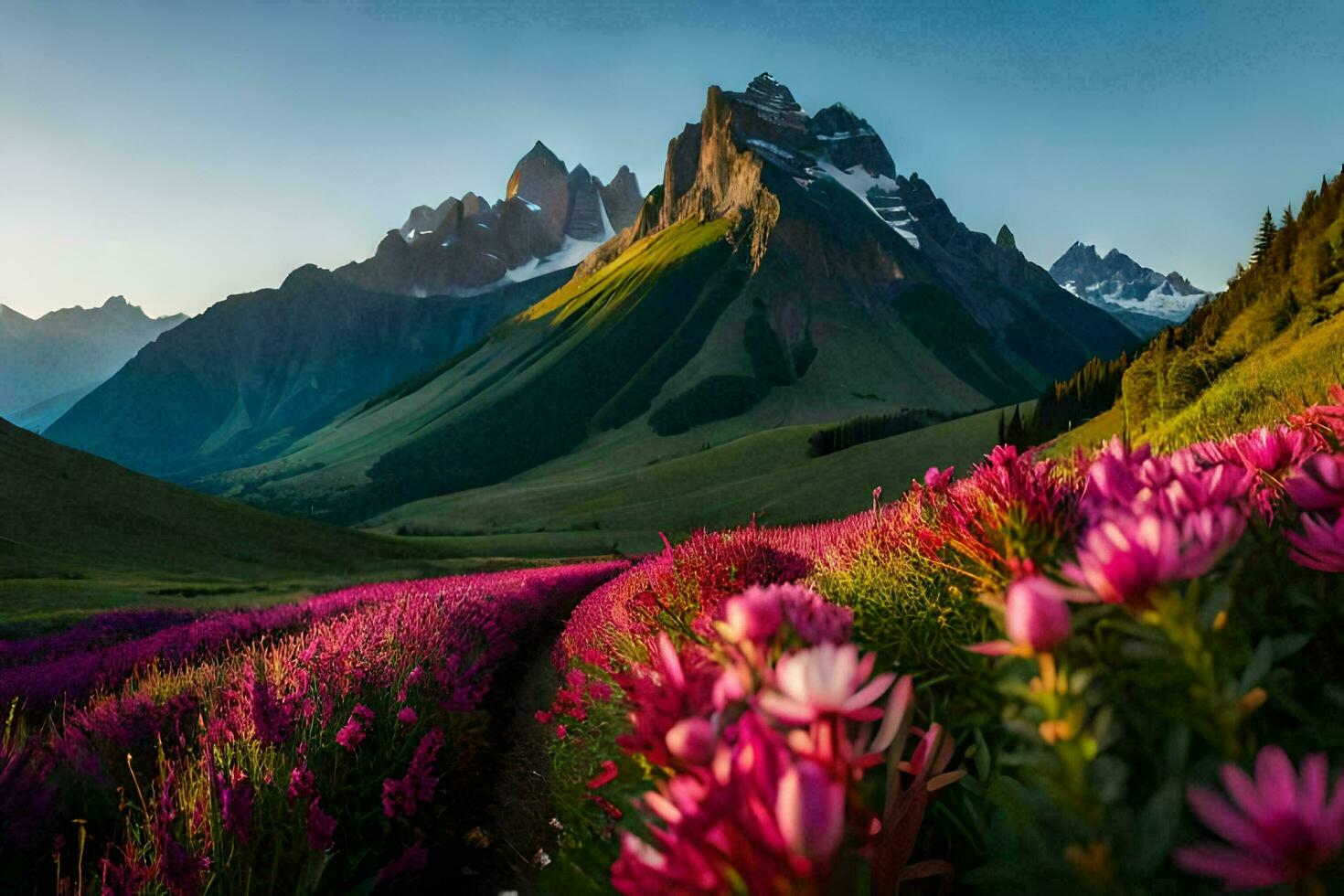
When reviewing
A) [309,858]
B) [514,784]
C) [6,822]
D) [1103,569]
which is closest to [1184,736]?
[1103,569]

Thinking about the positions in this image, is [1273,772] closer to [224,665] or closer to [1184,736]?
[1184,736]

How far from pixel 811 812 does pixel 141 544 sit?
39.0 m

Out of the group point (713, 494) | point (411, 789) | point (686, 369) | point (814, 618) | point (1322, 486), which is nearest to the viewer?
point (1322, 486)

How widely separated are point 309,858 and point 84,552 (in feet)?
112

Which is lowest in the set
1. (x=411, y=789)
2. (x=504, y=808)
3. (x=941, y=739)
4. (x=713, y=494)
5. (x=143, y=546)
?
(x=713, y=494)

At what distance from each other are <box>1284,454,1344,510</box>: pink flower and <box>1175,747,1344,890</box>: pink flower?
944 mm

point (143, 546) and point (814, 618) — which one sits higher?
point (814, 618)

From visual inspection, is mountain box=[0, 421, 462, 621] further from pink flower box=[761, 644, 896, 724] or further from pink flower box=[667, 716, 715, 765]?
pink flower box=[761, 644, 896, 724]

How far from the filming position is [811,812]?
74 centimetres

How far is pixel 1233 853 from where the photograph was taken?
0.68 m

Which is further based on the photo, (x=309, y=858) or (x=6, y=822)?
(x=309, y=858)

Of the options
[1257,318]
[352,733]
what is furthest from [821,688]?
[1257,318]

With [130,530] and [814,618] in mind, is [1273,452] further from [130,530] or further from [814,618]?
[130,530]

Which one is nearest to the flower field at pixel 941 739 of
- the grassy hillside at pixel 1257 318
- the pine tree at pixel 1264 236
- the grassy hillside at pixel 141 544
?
the grassy hillside at pixel 141 544
